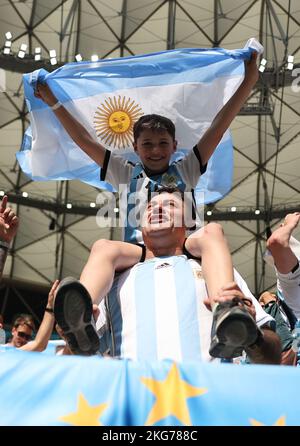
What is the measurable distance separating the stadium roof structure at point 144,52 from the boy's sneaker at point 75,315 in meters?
17.5

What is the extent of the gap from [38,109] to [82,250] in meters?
20.2

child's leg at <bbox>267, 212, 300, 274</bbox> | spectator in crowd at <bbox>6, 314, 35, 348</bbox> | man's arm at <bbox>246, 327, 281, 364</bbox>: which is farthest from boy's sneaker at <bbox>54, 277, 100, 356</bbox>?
spectator in crowd at <bbox>6, 314, 35, 348</bbox>

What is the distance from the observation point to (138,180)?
4590mm

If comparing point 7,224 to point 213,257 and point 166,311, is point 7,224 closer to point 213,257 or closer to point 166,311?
point 166,311

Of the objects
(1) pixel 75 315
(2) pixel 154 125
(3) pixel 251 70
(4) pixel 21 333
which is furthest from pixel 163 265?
(4) pixel 21 333

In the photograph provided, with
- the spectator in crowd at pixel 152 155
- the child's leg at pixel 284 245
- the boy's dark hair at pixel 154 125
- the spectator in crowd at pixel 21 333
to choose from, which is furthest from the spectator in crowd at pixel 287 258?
the spectator in crowd at pixel 21 333

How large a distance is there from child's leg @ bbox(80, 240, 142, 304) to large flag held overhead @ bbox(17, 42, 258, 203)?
1654 millimetres

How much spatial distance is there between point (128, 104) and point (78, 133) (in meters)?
1.11

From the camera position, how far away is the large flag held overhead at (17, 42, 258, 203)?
5.56 m

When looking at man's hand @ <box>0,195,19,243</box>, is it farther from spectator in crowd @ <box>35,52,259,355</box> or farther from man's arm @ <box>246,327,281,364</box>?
man's arm @ <box>246,327,281,364</box>

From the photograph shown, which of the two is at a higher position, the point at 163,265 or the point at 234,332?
the point at 163,265

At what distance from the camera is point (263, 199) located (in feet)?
79.9

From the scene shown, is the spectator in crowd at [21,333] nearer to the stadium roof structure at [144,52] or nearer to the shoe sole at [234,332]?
the shoe sole at [234,332]
